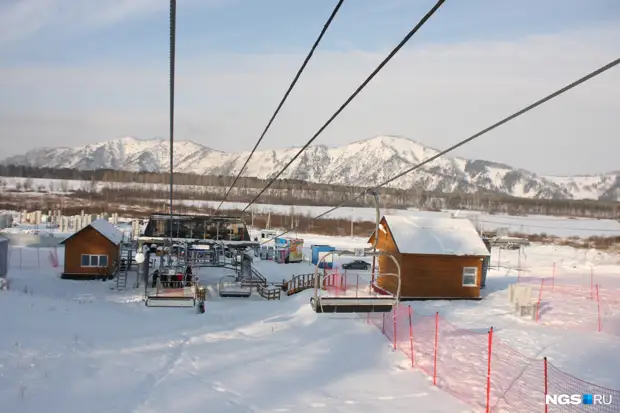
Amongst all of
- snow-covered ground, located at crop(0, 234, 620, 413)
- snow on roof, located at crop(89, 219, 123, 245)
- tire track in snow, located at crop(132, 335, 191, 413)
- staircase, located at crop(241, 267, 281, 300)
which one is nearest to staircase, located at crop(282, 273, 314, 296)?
staircase, located at crop(241, 267, 281, 300)

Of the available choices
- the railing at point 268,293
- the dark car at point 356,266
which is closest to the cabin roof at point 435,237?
the railing at point 268,293

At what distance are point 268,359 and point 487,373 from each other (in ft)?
17.6

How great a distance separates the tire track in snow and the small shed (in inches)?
713

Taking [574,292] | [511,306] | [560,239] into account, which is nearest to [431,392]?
[511,306]

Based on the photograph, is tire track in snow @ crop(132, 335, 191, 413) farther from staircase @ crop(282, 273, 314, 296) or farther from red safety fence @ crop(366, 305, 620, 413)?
staircase @ crop(282, 273, 314, 296)

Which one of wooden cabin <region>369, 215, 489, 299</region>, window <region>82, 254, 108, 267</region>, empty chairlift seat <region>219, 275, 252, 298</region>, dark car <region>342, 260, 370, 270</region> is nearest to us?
wooden cabin <region>369, 215, 489, 299</region>

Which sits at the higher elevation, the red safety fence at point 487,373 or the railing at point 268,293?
the red safety fence at point 487,373

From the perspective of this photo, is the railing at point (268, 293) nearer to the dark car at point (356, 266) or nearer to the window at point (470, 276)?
the window at point (470, 276)

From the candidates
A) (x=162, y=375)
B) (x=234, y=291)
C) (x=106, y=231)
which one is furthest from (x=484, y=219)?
(x=162, y=375)

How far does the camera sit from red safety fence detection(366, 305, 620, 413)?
9.95 metres

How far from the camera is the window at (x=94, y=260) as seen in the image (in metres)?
29.3

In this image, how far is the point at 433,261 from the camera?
24.5 metres

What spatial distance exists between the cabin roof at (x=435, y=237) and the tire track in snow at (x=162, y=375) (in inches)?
535

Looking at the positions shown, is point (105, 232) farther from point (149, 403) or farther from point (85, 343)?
point (149, 403)
